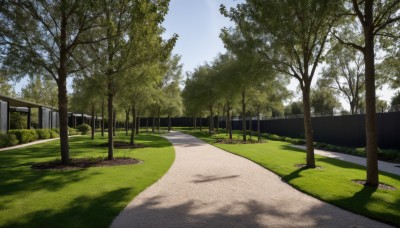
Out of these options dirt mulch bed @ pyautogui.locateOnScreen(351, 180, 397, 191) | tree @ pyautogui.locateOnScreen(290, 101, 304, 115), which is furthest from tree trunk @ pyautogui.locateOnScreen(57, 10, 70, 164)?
tree @ pyautogui.locateOnScreen(290, 101, 304, 115)

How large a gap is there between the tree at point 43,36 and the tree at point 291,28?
5.67 metres

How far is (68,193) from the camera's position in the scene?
805cm

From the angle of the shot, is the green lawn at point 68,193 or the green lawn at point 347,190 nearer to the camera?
the green lawn at point 68,193

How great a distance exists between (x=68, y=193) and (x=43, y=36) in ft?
24.7

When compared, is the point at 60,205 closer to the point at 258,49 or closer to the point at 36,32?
the point at 36,32

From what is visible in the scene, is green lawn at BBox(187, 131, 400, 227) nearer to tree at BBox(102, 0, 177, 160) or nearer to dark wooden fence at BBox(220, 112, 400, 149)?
tree at BBox(102, 0, 177, 160)

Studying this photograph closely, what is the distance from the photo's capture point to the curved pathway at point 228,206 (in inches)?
240

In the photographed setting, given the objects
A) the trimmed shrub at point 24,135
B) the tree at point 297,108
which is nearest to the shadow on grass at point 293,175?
the trimmed shrub at point 24,135

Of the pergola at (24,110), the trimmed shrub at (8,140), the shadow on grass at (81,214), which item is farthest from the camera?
the pergola at (24,110)

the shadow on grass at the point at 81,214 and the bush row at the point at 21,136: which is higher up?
the bush row at the point at 21,136

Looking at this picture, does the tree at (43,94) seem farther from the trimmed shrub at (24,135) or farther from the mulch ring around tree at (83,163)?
the mulch ring around tree at (83,163)

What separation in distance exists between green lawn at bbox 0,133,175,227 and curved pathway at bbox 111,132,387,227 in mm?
444

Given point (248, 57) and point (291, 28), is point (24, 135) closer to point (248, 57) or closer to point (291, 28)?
point (248, 57)

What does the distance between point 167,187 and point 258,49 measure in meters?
6.87
